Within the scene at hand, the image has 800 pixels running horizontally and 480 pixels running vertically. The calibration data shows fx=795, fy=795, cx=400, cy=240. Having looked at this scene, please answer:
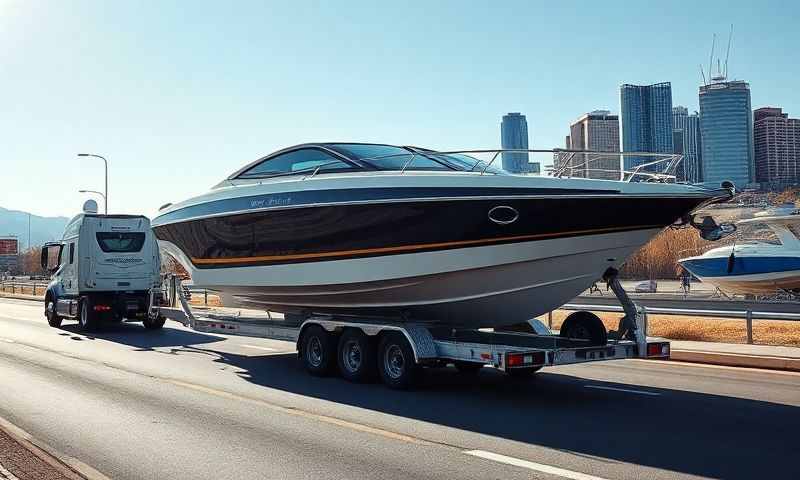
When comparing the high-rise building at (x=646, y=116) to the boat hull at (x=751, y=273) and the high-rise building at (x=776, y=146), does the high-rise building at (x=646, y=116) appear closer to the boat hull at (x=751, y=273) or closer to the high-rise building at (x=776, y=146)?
the high-rise building at (x=776, y=146)

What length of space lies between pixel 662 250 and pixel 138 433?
206ft

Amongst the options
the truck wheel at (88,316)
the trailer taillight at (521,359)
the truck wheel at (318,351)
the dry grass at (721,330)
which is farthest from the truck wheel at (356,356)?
the truck wheel at (88,316)

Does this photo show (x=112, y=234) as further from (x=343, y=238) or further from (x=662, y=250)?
(x=662, y=250)

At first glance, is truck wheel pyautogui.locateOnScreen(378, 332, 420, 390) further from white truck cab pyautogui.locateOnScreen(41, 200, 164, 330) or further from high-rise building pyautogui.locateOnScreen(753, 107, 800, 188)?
high-rise building pyautogui.locateOnScreen(753, 107, 800, 188)

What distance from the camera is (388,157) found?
11.5m

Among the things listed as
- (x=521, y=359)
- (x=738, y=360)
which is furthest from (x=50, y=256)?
(x=738, y=360)

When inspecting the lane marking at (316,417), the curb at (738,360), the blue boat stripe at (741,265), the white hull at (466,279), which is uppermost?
the blue boat stripe at (741,265)

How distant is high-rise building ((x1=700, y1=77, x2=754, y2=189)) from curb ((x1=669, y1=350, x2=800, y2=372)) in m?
117

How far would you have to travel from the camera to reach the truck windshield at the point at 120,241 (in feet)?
72.1

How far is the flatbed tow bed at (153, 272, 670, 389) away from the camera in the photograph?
923 cm

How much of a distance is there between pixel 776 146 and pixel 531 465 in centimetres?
14362

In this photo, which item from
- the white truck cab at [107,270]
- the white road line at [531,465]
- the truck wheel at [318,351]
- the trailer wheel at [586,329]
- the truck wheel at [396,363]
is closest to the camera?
the white road line at [531,465]

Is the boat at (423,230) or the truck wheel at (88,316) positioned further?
the truck wheel at (88,316)

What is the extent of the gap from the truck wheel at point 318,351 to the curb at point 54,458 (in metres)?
4.52
